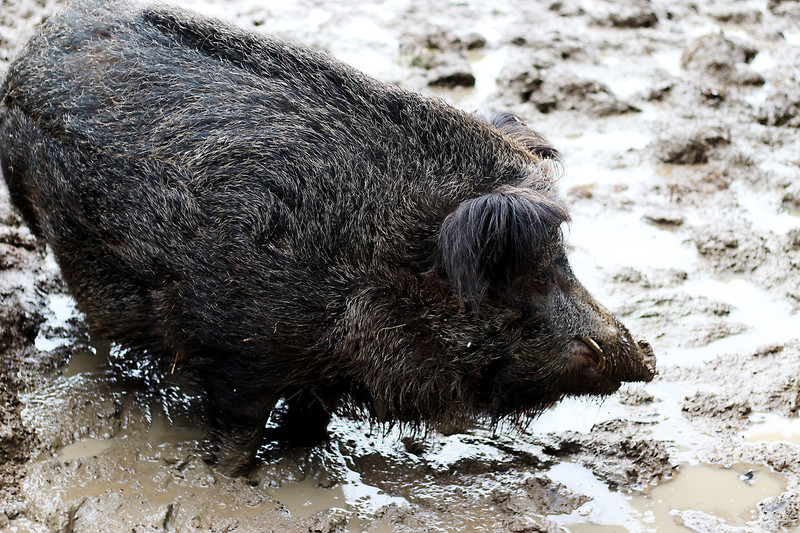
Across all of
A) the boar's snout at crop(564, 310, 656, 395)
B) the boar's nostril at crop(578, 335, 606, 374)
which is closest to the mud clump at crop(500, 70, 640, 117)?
the boar's snout at crop(564, 310, 656, 395)

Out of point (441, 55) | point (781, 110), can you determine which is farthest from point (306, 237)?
point (781, 110)

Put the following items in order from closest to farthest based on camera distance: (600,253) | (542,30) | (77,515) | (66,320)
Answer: (77,515) < (66,320) < (600,253) < (542,30)

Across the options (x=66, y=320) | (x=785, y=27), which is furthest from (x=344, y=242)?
(x=785, y=27)

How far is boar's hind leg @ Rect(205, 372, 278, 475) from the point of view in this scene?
12.3 ft

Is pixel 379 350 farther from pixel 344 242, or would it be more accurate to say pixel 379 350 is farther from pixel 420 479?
pixel 420 479

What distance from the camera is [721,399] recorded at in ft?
14.3

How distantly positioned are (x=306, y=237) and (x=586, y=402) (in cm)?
160

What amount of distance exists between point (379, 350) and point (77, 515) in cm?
137

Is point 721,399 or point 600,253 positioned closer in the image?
point 721,399

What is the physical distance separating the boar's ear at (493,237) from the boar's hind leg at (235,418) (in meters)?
1.00

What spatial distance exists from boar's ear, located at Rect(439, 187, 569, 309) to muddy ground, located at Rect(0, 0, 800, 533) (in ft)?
3.35

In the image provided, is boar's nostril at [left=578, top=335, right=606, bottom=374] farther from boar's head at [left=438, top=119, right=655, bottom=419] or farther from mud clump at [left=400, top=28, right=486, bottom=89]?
mud clump at [left=400, top=28, right=486, bottom=89]

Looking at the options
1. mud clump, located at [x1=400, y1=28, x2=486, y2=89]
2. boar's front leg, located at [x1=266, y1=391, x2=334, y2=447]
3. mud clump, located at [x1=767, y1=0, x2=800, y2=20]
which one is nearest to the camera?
boar's front leg, located at [x1=266, y1=391, x2=334, y2=447]

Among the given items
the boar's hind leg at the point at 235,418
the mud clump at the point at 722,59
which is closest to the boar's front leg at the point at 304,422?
the boar's hind leg at the point at 235,418
